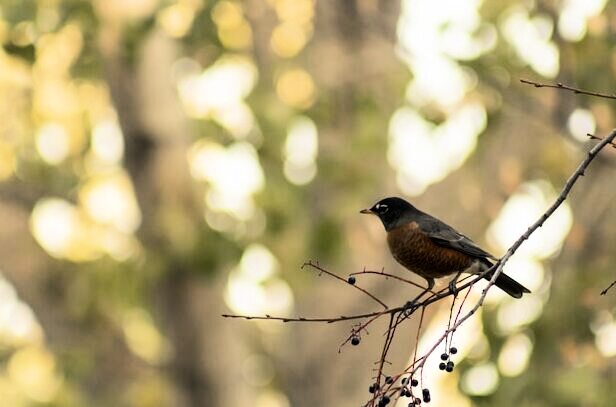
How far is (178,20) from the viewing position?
22.4ft

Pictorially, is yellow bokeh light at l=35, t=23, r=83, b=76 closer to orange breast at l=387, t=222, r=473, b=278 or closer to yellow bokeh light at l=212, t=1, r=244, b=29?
yellow bokeh light at l=212, t=1, r=244, b=29

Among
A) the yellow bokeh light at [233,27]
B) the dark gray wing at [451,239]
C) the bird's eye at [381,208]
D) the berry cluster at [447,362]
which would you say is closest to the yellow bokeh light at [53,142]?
the yellow bokeh light at [233,27]

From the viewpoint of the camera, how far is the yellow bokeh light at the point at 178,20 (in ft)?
21.2

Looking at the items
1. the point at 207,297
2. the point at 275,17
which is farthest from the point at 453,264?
the point at 275,17

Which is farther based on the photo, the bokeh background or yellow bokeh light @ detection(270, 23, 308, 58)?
yellow bokeh light @ detection(270, 23, 308, 58)

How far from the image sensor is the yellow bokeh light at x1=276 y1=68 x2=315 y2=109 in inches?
295

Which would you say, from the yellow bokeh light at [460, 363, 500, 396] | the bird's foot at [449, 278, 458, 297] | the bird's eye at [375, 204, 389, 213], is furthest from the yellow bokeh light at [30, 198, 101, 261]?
the bird's foot at [449, 278, 458, 297]

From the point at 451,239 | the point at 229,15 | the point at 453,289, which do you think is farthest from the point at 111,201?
the point at 453,289

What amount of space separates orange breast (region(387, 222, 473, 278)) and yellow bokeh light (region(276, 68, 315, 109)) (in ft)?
13.7

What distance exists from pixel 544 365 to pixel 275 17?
2.99m

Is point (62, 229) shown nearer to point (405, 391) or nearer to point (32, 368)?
point (32, 368)

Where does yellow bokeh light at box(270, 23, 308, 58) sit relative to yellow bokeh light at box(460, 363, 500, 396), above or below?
above

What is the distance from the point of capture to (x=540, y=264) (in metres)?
6.89

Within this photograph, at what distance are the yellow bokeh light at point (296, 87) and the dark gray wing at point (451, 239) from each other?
13.4 ft
